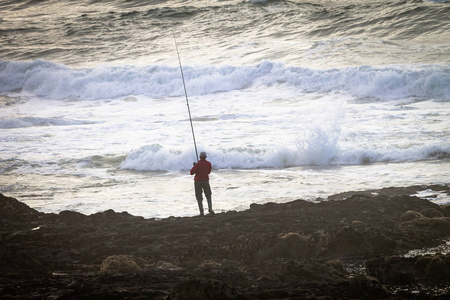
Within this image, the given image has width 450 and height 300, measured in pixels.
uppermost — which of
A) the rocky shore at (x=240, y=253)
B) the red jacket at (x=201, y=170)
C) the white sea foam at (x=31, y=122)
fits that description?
the white sea foam at (x=31, y=122)

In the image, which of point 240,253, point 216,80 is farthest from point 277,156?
point 216,80

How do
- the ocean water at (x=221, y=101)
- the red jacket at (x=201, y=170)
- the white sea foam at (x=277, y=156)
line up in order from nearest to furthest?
the red jacket at (x=201, y=170) < the ocean water at (x=221, y=101) < the white sea foam at (x=277, y=156)

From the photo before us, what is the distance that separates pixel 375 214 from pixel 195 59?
68.6 feet

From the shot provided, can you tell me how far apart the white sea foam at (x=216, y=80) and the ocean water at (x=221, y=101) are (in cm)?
7

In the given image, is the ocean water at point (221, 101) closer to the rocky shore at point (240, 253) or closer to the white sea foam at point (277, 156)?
the white sea foam at point (277, 156)

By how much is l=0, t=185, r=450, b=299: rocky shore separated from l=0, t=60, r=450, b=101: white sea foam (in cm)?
1093

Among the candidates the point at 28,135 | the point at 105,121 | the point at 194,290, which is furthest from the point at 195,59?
the point at 194,290

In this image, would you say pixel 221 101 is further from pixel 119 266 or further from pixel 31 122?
pixel 119 266

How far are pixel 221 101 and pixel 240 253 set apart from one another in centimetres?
1628

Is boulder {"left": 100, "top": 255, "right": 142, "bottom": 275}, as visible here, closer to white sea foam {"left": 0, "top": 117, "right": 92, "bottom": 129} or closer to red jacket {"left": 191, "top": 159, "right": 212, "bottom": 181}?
Result: red jacket {"left": 191, "top": 159, "right": 212, "bottom": 181}

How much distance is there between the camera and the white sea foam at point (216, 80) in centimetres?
1884

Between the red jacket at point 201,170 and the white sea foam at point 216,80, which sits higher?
the white sea foam at point 216,80

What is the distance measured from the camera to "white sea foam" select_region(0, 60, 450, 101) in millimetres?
18844

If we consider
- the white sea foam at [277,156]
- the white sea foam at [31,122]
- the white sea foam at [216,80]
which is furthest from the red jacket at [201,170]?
the white sea foam at [31,122]
